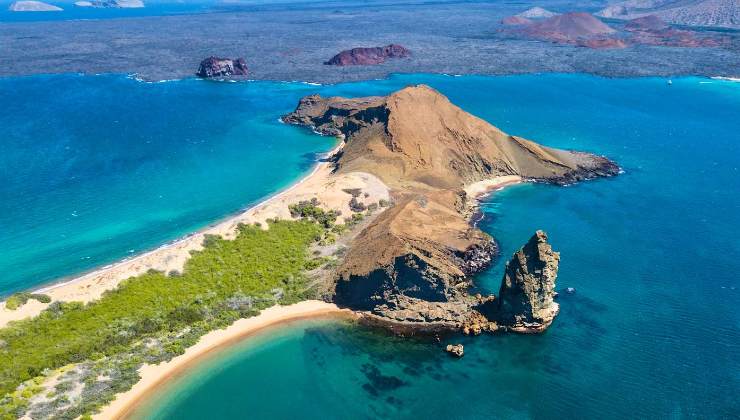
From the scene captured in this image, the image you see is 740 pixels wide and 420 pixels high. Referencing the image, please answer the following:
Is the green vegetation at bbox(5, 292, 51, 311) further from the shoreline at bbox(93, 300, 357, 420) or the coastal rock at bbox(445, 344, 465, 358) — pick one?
the coastal rock at bbox(445, 344, 465, 358)

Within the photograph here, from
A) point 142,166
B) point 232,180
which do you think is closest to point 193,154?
point 142,166

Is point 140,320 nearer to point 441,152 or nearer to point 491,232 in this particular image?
point 491,232

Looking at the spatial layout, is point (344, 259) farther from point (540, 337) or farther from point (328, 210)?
point (540, 337)

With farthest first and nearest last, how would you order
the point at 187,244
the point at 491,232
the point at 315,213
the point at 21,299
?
the point at 491,232 < the point at 315,213 < the point at 187,244 < the point at 21,299

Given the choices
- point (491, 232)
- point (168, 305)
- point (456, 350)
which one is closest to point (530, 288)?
point (456, 350)

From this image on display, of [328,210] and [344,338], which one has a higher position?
[328,210]

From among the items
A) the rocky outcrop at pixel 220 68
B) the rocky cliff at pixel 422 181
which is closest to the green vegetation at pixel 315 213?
the rocky cliff at pixel 422 181
